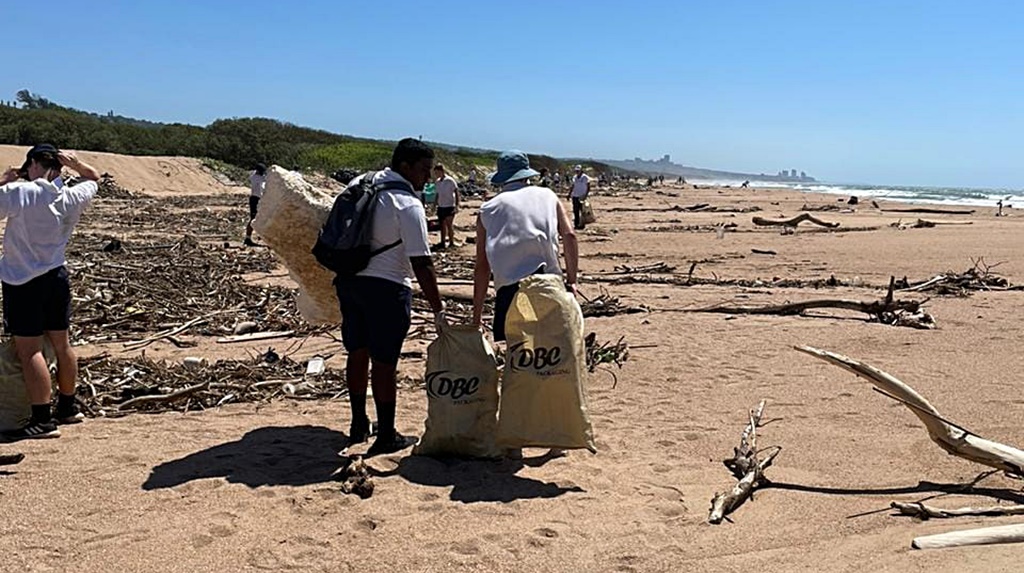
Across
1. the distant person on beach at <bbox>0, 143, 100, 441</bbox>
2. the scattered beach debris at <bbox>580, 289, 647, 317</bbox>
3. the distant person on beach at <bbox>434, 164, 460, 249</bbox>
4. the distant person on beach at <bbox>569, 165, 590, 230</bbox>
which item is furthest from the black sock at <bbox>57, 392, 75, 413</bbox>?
the distant person on beach at <bbox>569, 165, 590, 230</bbox>

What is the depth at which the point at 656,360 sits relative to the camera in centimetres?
775

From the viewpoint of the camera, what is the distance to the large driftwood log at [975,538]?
3.48 m

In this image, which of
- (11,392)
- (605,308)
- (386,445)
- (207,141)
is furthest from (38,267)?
(207,141)

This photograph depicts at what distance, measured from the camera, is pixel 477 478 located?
4797 mm

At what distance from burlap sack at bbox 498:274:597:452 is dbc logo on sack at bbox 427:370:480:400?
23cm

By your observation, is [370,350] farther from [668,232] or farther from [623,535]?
[668,232]

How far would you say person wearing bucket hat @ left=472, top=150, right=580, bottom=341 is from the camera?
5156mm

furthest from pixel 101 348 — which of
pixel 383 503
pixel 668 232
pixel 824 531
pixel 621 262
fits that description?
pixel 668 232

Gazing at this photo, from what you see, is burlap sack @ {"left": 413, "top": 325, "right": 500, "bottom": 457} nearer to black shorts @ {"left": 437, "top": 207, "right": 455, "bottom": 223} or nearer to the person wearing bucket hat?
the person wearing bucket hat

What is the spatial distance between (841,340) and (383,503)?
5.72 meters

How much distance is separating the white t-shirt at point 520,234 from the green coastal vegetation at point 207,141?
44.9 m

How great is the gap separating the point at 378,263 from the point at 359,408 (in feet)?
3.30

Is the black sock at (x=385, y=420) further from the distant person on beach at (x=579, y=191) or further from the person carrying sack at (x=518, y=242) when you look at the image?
the distant person on beach at (x=579, y=191)

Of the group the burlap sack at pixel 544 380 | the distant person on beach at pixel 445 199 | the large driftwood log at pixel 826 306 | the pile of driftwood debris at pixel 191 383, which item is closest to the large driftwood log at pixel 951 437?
the burlap sack at pixel 544 380
